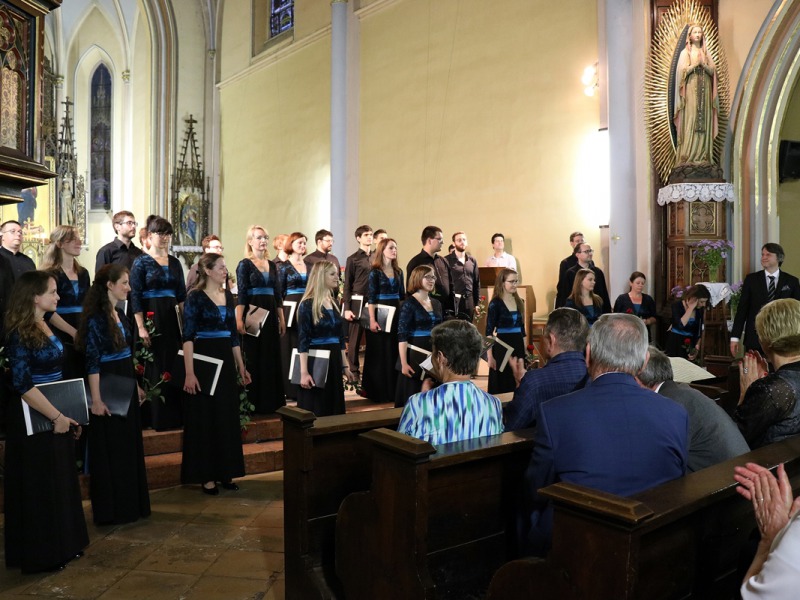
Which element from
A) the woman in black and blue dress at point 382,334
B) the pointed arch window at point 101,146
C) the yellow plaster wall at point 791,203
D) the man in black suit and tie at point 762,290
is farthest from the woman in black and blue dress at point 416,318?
the pointed arch window at point 101,146

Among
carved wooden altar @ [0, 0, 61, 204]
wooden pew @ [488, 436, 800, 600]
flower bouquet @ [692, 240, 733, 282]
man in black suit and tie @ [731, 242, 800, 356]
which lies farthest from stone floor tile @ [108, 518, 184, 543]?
flower bouquet @ [692, 240, 733, 282]

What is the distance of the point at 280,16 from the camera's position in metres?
14.3

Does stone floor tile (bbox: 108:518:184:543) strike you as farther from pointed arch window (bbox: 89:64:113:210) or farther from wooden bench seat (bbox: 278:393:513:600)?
pointed arch window (bbox: 89:64:113:210)

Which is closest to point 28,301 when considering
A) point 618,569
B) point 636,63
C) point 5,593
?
point 5,593

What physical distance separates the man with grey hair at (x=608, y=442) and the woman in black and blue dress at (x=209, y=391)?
8.84 ft

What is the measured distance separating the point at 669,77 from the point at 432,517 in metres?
6.60

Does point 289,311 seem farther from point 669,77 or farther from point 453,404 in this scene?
point 669,77

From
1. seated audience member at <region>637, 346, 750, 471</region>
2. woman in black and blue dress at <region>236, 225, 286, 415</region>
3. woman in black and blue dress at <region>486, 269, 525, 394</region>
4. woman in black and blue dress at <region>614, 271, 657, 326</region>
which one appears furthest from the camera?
woman in black and blue dress at <region>614, 271, 657, 326</region>

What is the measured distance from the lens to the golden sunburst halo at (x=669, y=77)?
7.62 m

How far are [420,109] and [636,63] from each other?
3.59 meters

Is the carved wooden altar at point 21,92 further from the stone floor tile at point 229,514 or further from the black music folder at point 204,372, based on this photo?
the stone floor tile at point 229,514

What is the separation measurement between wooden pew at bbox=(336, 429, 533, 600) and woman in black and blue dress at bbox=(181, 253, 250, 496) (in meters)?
2.03

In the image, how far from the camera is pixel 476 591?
2553 millimetres

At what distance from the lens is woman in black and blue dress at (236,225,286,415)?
5.82 m
